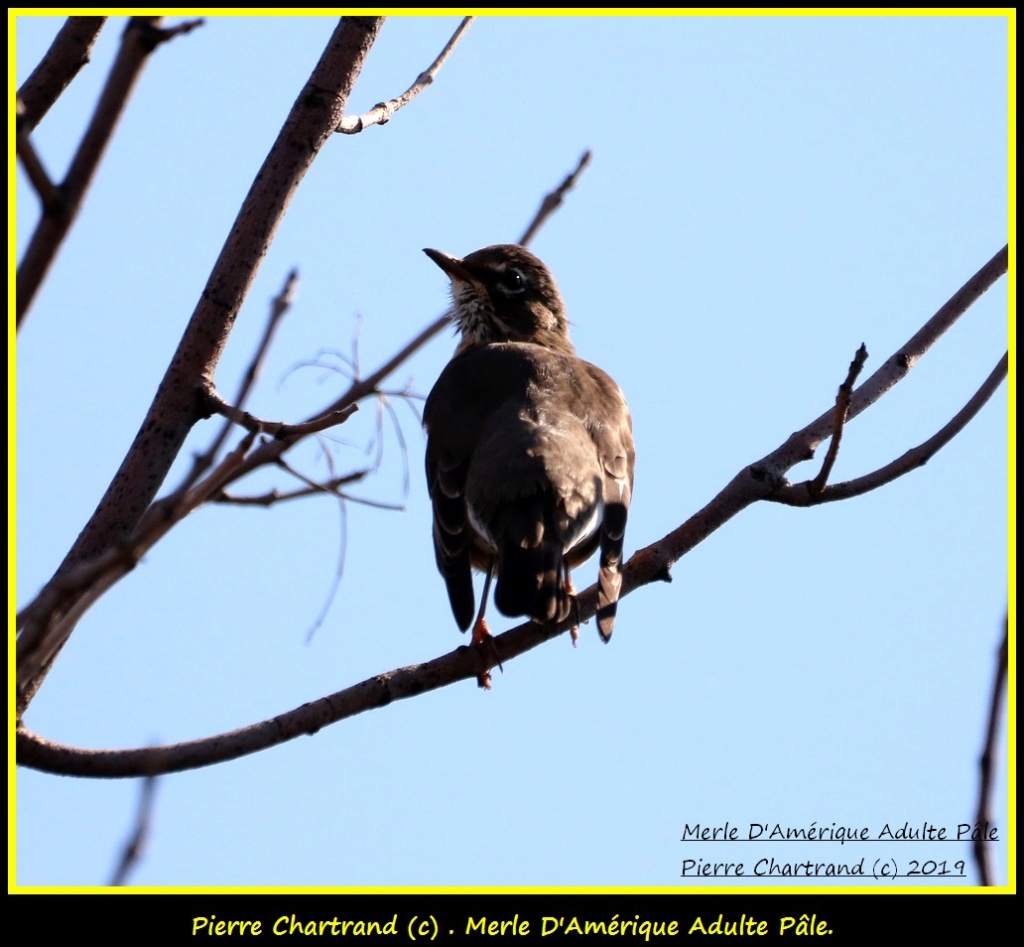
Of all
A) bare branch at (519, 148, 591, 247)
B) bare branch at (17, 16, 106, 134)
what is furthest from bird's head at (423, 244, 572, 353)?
bare branch at (519, 148, 591, 247)

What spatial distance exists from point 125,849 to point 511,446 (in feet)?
12.5

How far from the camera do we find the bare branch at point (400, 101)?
14.3ft

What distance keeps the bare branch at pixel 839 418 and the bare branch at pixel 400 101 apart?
1836mm

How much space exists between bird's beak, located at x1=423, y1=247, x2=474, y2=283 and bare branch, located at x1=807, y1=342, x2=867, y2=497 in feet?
13.0

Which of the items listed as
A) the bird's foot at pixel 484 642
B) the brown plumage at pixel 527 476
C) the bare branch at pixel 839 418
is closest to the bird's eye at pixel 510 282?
the brown plumage at pixel 527 476

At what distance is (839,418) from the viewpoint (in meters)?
3.99

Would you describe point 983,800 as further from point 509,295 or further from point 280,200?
point 509,295

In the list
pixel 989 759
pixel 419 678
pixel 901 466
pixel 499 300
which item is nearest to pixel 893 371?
pixel 901 466

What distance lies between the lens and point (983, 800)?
199cm

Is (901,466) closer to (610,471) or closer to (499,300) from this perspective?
(610,471)

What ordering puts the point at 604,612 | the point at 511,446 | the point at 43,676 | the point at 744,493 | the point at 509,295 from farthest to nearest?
the point at 509,295 < the point at 511,446 < the point at 604,612 < the point at 744,493 < the point at 43,676

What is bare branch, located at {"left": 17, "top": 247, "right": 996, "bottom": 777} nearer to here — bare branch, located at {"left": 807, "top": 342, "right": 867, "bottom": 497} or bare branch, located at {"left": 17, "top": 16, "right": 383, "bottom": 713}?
bare branch, located at {"left": 807, "top": 342, "right": 867, "bottom": 497}

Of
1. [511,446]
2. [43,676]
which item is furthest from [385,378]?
[511,446]

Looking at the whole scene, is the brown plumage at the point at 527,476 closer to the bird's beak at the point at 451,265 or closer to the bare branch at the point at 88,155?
the bird's beak at the point at 451,265
